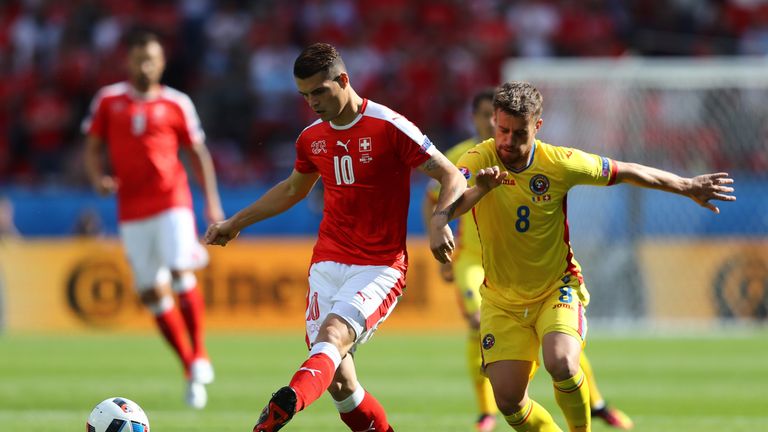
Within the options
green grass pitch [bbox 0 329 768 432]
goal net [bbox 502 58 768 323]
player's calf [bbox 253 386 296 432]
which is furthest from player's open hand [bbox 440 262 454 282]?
goal net [bbox 502 58 768 323]

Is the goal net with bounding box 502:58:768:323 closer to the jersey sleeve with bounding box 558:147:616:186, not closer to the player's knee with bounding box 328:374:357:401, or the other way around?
the jersey sleeve with bounding box 558:147:616:186

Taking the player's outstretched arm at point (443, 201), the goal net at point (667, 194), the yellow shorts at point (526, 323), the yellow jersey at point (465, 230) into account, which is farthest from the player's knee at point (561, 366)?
the goal net at point (667, 194)

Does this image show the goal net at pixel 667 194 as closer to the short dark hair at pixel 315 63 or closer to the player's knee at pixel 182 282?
the player's knee at pixel 182 282

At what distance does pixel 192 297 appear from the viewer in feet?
34.2

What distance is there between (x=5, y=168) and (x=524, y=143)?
1741 centimetres

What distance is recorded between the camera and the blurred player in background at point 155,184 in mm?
10383

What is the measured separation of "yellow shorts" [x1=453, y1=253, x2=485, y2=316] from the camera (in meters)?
9.34

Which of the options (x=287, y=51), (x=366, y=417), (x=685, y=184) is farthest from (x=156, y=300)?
(x=287, y=51)

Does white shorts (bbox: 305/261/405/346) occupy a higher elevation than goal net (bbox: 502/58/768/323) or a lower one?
lower

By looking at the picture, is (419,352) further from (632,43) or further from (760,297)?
(632,43)

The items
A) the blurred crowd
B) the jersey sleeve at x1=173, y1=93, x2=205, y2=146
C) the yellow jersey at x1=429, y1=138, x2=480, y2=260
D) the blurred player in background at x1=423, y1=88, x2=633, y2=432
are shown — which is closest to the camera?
the blurred player in background at x1=423, y1=88, x2=633, y2=432

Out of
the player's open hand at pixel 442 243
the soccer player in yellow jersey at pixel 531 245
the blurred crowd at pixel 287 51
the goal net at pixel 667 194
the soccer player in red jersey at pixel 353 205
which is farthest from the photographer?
the blurred crowd at pixel 287 51

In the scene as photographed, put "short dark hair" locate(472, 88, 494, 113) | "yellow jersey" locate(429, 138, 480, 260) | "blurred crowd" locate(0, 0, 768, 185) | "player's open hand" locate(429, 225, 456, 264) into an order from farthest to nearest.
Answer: "blurred crowd" locate(0, 0, 768, 185), "yellow jersey" locate(429, 138, 480, 260), "short dark hair" locate(472, 88, 494, 113), "player's open hand" locate(429, 225, 456, 264)

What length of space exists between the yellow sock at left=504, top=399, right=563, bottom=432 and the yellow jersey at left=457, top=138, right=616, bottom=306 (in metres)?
0.57
